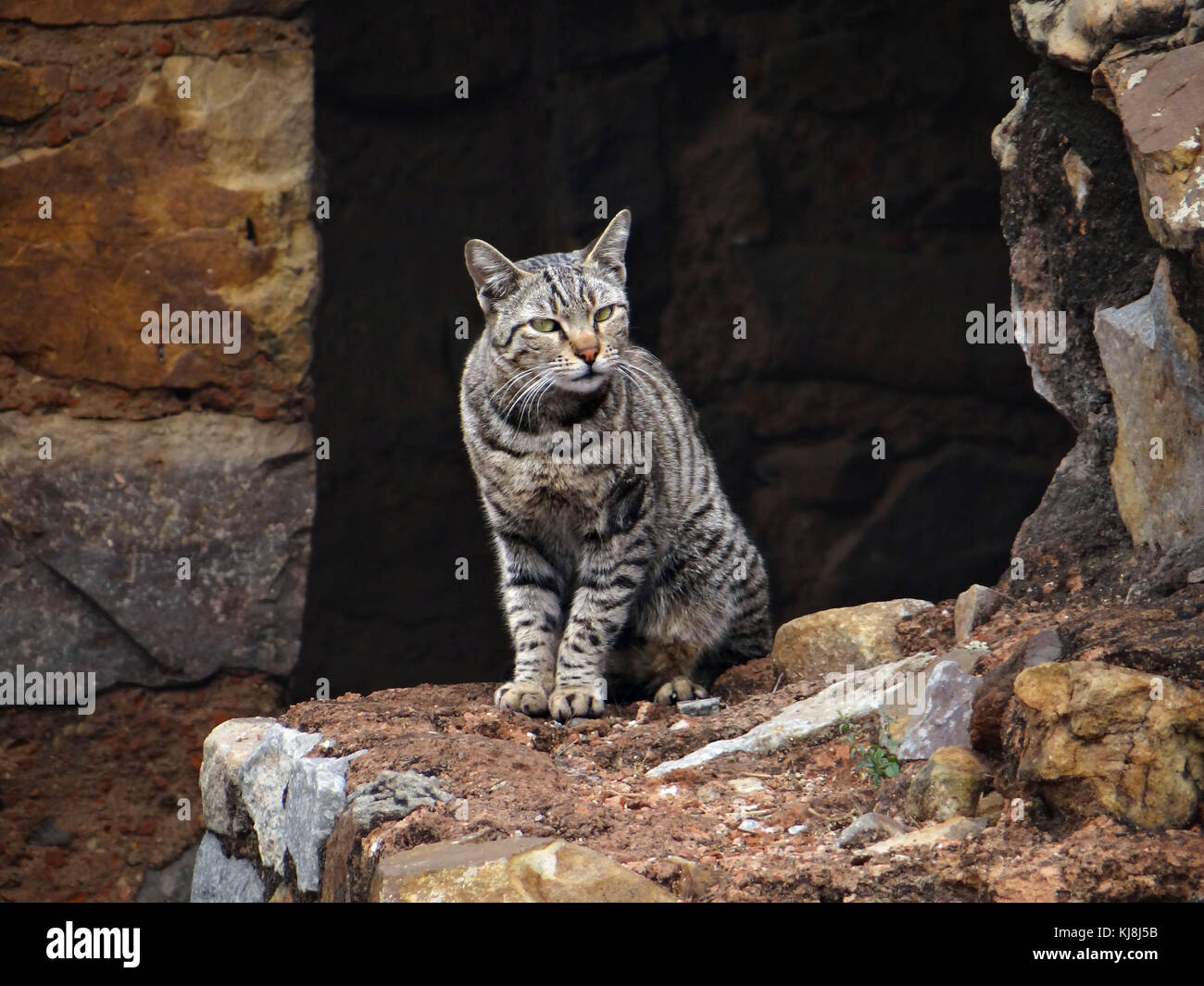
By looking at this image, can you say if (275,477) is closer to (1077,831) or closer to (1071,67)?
(1071,67)

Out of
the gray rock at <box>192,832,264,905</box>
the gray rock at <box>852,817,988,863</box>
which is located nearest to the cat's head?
the gray rock at <box>192,832,264,905</box>

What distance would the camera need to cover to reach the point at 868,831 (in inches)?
111

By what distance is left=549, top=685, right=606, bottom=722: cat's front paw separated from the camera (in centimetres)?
438

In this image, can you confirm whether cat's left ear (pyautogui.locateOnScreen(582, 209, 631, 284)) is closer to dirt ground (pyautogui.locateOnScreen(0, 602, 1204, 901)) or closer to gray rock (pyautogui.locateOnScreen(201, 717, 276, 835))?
dirt ground (pyautogui.locateOnScreen(0, 602, 1204, 901))

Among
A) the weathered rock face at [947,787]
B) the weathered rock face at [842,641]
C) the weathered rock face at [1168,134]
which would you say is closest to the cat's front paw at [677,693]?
the weathered rock face at [842,641]

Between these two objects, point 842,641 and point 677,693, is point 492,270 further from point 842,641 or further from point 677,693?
point 842,641

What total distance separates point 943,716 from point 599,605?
1688 mm

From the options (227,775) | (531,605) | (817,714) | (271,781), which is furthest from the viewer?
(531,605)

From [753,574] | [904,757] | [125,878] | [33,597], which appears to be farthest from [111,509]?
[904,757]

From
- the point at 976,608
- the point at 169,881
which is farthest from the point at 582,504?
the point at 169,881

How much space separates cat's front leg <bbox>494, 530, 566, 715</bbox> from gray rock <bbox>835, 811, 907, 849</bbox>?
75.6 inches

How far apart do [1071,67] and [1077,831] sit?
94.3 inches

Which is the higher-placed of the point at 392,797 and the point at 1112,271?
the point at 1112,271

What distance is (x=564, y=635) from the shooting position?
4715 mm
